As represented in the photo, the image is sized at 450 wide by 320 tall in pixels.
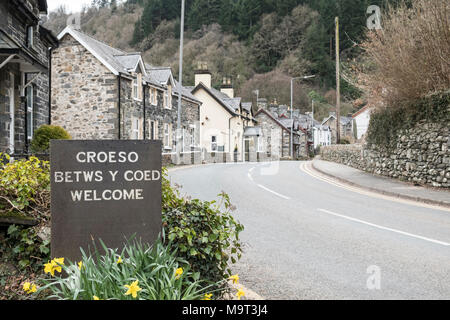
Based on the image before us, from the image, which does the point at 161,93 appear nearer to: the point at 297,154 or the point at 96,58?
the point at 96,58

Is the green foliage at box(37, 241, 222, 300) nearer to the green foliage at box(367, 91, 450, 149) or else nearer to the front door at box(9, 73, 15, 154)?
the front door at box(9, 73, 15, 154)

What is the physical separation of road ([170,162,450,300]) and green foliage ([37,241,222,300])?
4.54 feet

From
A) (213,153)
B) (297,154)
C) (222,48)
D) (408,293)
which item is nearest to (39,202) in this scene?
(408,293)

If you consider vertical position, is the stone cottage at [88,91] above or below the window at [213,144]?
above

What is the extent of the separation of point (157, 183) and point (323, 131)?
83.4m

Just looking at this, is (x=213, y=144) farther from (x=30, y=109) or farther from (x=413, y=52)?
(x=413, y=52)

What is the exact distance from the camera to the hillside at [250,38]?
7094 cm

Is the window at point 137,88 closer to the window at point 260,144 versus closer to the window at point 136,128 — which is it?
the window at point 136,128

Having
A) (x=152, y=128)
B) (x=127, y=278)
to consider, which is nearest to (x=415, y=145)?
(x=127, y=278)

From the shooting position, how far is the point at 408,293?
462 cm

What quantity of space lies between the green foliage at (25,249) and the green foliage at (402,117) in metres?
13.6

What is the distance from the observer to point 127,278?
11.0ft

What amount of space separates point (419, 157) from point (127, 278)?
46.5 feet

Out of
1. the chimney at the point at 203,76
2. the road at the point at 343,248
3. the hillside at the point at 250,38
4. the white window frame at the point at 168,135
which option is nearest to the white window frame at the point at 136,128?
the white window frame at the point at 168,135
